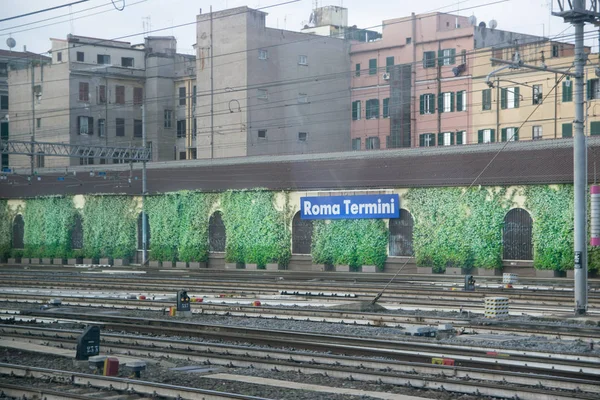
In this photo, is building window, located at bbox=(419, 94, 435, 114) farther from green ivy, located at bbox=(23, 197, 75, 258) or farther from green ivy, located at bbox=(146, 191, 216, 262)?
green ivy, located at bbox=(23, 197, 75, 258)

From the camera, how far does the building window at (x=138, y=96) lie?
306 ft

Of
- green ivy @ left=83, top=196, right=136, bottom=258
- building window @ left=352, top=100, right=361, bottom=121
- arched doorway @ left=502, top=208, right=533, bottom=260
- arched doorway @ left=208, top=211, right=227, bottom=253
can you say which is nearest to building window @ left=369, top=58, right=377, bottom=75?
building window @ left=352, top=100, right=361, bottom=121

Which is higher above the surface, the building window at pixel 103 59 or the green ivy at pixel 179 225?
the building window at pixel 103 59

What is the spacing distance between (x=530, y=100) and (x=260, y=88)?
2396cm

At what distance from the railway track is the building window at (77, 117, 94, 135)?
239 ft

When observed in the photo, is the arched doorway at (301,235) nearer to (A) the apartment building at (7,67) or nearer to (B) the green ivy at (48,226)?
(B) the green ivy at (48,226)

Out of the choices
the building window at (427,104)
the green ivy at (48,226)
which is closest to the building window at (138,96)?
the green ivy at (48,226)

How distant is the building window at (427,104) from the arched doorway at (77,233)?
33491 mm

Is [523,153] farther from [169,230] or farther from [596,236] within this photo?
[169,230]

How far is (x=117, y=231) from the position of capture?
5884 centimetres

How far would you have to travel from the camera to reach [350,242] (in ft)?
157

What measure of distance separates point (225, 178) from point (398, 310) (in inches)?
1191

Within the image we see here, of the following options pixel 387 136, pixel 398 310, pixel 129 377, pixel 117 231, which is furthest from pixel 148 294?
pixel 387 136

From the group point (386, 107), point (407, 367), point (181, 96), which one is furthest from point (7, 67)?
point (407, 367)
